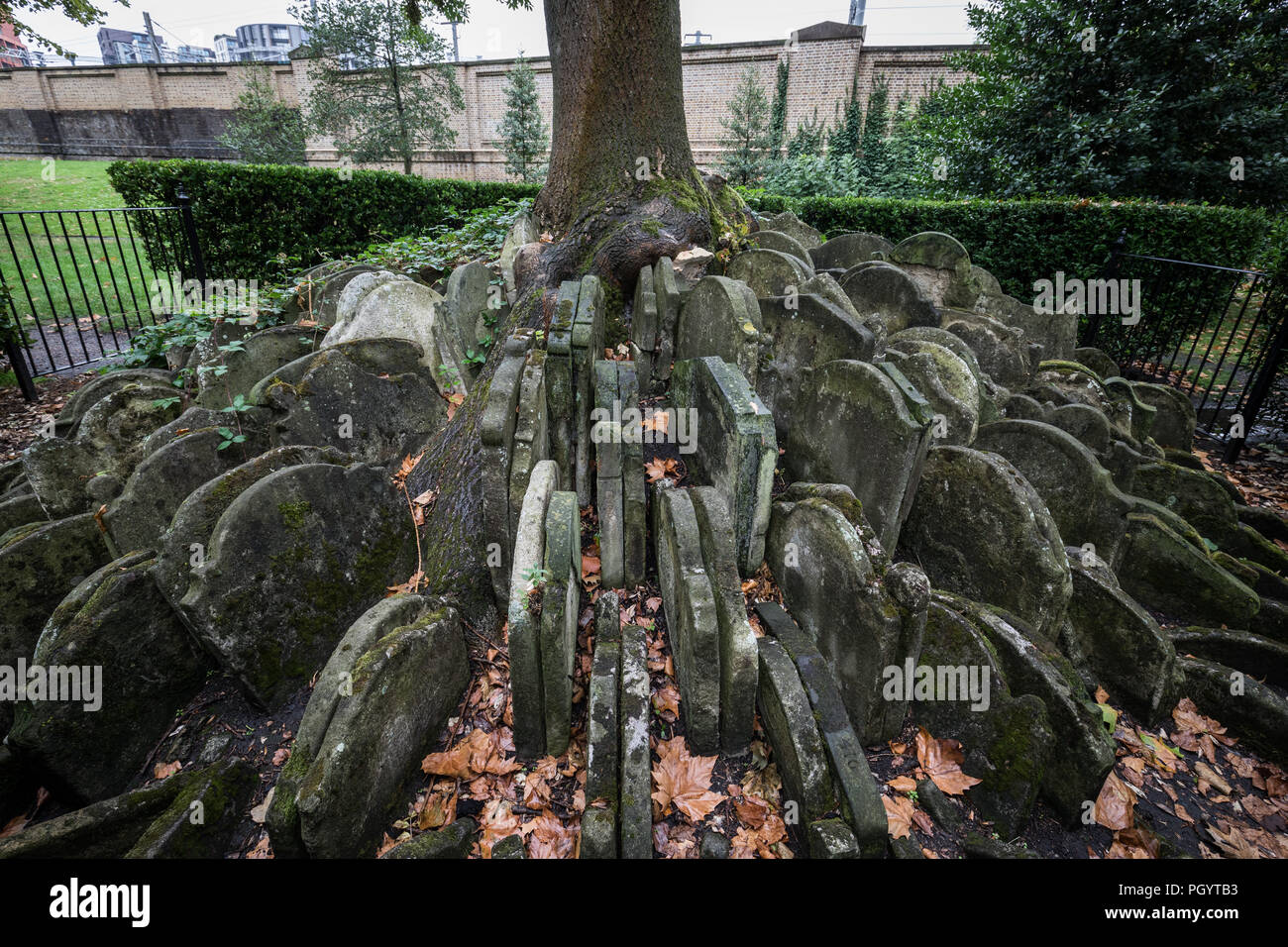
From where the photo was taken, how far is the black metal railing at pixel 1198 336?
6531mm

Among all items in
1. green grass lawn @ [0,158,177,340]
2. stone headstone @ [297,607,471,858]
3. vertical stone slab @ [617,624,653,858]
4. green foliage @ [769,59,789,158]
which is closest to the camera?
stone headstone @ [297,607,471,858]

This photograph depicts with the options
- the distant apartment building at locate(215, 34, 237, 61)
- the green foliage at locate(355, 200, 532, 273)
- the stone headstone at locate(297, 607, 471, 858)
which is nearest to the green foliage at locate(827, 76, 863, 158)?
the green foliage at locate(355, 200, 532, 273)

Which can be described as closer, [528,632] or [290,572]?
[528,632]

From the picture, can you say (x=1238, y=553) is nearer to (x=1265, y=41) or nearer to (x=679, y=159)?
(x=679, y=159)

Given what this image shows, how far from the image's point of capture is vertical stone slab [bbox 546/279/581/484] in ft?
11.7

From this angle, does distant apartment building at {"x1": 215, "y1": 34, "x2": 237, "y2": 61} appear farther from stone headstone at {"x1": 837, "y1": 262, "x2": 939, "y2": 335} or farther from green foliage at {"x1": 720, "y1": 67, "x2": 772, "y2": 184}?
stone headstone at {"x1": 837, "y1": 262, "x2": 939, "y2": 335}

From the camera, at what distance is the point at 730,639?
2.55 metres

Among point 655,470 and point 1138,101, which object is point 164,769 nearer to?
point 655,470

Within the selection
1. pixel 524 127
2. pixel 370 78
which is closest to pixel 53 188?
pixel 370 78

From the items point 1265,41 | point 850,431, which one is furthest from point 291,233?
point 1265,41

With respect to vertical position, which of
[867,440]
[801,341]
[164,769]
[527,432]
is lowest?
[164,769]

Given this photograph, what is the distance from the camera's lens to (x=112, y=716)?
107 inches

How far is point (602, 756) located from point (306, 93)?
2723 cm

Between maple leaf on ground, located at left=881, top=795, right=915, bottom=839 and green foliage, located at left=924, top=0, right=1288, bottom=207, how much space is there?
11258 millimetres
